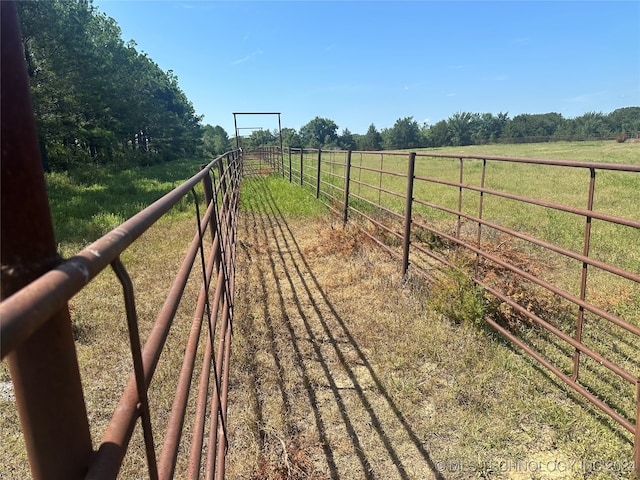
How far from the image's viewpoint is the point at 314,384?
297cm

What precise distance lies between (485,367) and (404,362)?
617 mm

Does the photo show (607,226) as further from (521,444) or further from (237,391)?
(237,391)

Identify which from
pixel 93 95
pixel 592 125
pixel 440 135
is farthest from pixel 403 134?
pixel 93 95

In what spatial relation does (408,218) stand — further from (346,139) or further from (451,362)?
(346,139)

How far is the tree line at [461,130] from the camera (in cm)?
9462

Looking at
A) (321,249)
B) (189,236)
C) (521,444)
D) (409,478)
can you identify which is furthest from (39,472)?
(189,236)

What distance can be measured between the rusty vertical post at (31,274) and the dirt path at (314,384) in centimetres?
182

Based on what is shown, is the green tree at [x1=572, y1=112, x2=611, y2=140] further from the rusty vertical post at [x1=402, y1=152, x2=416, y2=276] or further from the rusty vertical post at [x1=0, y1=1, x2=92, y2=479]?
the rusty vertical post at [x1=0, y1=1, x2=92, y2=479]

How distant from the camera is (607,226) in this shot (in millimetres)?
7051

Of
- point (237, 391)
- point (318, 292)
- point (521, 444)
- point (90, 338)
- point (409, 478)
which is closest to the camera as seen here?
point (409, 478)

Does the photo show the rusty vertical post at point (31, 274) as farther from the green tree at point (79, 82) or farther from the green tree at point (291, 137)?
the green tree at point (291, 137)

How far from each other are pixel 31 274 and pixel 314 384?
2657 millimetres

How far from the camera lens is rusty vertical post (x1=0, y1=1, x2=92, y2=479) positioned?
53 cm

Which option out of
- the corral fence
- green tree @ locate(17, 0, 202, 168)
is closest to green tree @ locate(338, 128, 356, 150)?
green tree @ locate(17, 0, 202, 168)
